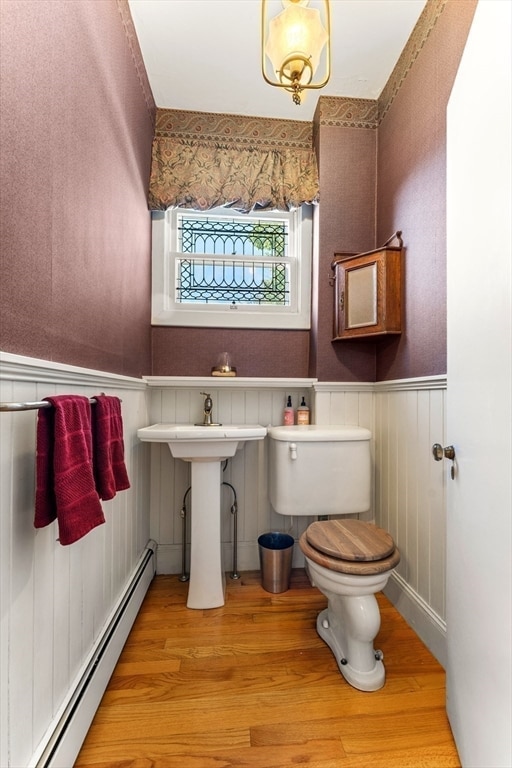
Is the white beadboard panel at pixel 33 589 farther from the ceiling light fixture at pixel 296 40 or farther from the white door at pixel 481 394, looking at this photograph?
the ceiling light fixture at pixel 296 40

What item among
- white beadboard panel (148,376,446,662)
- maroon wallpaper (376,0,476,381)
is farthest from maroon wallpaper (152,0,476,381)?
white beadboard panel (148,376,446,662)

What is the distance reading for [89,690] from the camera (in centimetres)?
99

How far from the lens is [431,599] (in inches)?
51.8

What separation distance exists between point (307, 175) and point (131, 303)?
Result: 1.24 metres

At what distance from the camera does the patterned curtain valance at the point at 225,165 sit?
6.02 feet

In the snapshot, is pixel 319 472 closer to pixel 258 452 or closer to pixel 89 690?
pixel 258 452

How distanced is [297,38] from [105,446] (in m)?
1.43

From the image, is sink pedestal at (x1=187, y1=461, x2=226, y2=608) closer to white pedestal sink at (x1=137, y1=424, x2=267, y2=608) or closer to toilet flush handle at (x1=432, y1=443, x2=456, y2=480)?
white pedestal sink at (x1=137, y1=424, x2=267, y2=608)

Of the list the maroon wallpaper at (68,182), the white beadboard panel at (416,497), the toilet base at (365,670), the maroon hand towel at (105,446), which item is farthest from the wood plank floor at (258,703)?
the maroon wallpaper at (68,182)

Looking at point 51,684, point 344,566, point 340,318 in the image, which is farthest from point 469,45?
point 51,684

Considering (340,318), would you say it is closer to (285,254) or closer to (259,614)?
(285,254)

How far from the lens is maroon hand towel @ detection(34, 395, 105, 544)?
73 cm

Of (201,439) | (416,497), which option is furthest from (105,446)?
(416,497)

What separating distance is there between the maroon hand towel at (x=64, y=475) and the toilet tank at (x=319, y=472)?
92cm
